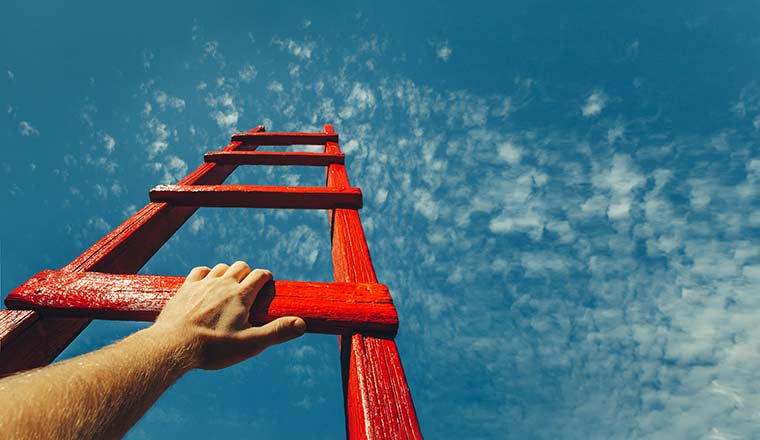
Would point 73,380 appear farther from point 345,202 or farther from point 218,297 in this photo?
point 345,202

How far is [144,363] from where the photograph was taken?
839 millimetres

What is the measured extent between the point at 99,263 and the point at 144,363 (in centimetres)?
90

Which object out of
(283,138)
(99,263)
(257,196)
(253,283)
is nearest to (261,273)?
(253,283)

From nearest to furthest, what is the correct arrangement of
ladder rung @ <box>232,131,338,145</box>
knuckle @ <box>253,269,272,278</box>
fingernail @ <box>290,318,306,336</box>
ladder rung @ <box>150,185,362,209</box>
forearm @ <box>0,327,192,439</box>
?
forearm @ <box>0,327,192,439</box> → fingernail @ <box>290,318,306,336</box> → knuckle @ <box>253,269,272,278</box> → ladder rung @ <box>150,185,362,209</box> → ladder rung @ <box>232,131,338,145</box>

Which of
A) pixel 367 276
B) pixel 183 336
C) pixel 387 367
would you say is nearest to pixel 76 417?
pixel 183 336

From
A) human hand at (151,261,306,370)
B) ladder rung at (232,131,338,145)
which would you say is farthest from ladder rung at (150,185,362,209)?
ladder rung at (232,131,338,145)

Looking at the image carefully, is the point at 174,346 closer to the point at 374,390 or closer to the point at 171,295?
the point at 171,295

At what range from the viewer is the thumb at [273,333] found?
1072 millimetres

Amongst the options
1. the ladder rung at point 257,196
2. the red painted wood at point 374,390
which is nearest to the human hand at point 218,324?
Answer: the red painted wood at point 374,390

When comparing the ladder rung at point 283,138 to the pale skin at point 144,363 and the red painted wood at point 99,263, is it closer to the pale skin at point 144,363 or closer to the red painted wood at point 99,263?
the red painted wood at point 99,263

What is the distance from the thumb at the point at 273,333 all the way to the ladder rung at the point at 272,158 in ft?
6.90

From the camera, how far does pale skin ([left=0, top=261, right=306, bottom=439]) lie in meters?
0.62

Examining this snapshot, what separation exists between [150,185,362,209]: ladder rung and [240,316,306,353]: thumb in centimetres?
109

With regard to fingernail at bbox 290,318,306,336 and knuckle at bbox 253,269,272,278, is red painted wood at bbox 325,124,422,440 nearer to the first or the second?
fingernail at bbox 290,318,306,336
